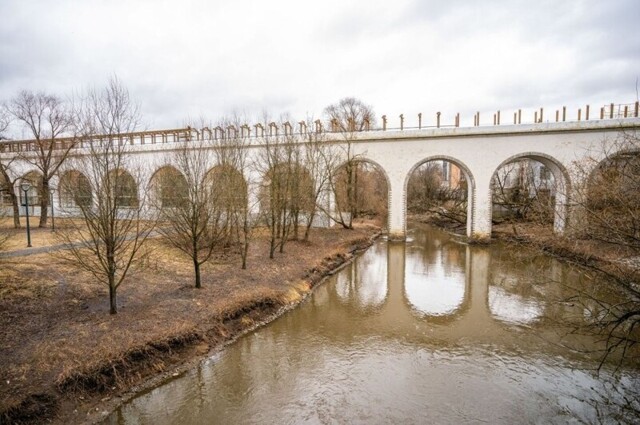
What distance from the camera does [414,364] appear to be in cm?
738

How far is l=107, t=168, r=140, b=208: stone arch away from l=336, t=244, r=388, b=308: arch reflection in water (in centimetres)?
668

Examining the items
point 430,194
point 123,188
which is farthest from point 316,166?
point 430,194

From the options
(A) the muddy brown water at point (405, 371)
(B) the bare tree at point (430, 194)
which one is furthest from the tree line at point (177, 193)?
(B) the bare tree at point (430, 194)

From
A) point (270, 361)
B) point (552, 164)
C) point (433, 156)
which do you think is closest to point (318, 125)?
point (433, 156)

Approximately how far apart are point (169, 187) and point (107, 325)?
4650 mm

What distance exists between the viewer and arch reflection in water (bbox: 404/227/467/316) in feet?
36.1

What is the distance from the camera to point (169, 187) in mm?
11023

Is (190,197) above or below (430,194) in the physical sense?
above

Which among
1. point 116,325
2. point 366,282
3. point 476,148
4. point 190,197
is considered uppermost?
point 476,148

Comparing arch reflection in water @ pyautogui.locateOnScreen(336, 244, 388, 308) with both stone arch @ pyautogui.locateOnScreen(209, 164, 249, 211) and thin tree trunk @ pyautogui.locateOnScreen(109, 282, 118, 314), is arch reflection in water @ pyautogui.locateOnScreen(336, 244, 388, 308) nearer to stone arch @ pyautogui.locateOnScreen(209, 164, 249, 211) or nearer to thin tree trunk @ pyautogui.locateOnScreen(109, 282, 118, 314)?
stone arch @ pyautogui.locateOnScreen(209, 164, 249, 211)

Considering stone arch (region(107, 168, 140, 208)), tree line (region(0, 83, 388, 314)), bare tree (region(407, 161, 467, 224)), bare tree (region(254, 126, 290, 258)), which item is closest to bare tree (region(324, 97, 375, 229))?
tree line (region(0, 83, 388, 314))

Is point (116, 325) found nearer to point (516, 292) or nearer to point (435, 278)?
point (435, 278)

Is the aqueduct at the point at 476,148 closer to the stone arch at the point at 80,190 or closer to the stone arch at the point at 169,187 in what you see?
the stone arch at the point at 169,187

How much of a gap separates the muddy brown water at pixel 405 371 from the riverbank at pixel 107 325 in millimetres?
546
